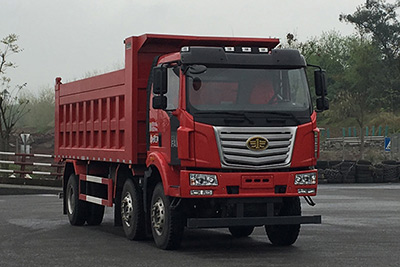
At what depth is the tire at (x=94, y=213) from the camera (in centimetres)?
1806

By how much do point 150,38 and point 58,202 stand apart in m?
12.2

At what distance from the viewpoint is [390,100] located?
9575cm

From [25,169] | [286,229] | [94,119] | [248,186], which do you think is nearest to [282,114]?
[248,186]

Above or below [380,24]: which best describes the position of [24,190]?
below

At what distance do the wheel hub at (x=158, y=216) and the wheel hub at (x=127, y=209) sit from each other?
124 cm

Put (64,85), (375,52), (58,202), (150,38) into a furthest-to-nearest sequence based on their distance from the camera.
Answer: (375,52) < (58,202) < (64,85) < (150,38)

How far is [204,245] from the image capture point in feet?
46.6

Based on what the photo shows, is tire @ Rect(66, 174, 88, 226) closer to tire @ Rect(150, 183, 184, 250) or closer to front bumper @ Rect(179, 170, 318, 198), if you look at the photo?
tire @ Rect(150, 183, 184, 250)

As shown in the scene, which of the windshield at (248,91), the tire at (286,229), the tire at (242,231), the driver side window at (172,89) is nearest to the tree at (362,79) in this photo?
the tire at (242,231)

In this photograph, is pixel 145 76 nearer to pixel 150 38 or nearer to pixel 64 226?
pixel 150 38

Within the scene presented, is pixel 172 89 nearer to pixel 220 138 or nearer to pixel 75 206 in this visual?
pixel 220 138

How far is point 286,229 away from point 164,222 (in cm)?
197

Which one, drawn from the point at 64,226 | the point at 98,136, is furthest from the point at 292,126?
the point at 64,226

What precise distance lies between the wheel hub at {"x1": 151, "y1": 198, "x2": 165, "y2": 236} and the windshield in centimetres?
164
